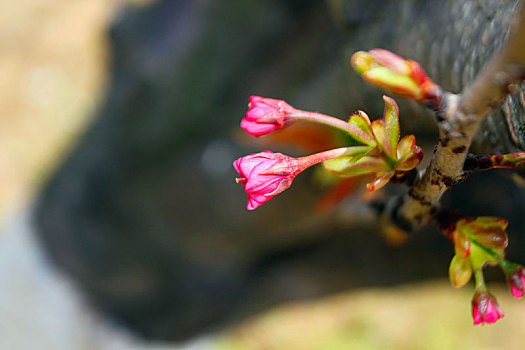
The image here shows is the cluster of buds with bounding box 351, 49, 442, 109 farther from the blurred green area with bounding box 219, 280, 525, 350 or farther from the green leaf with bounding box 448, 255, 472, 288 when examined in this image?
the blurred green area with bounding box 219, 280, 525, 350

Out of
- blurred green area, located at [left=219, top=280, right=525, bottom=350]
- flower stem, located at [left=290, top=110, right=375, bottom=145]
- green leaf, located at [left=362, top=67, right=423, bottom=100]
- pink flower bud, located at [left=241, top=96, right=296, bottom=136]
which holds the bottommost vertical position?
blurred green area, located at [left=219, top=280, right=525, bottom=350]

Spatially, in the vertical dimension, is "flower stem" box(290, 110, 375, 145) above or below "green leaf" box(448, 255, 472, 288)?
above

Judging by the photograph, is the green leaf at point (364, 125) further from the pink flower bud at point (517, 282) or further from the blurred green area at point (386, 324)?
the blurred green area at point (386, 324)

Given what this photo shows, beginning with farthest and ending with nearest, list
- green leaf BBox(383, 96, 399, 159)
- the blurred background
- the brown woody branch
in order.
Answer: the blurred background < green leaf BBox(383, 96, 399, 159) < the brown woody branch

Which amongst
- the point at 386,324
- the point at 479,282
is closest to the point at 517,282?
the point at 479,282

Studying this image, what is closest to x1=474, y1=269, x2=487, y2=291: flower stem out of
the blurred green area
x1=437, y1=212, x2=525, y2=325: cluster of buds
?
x1=437, y1=212, x2=525, y2=325: cluster of buds
